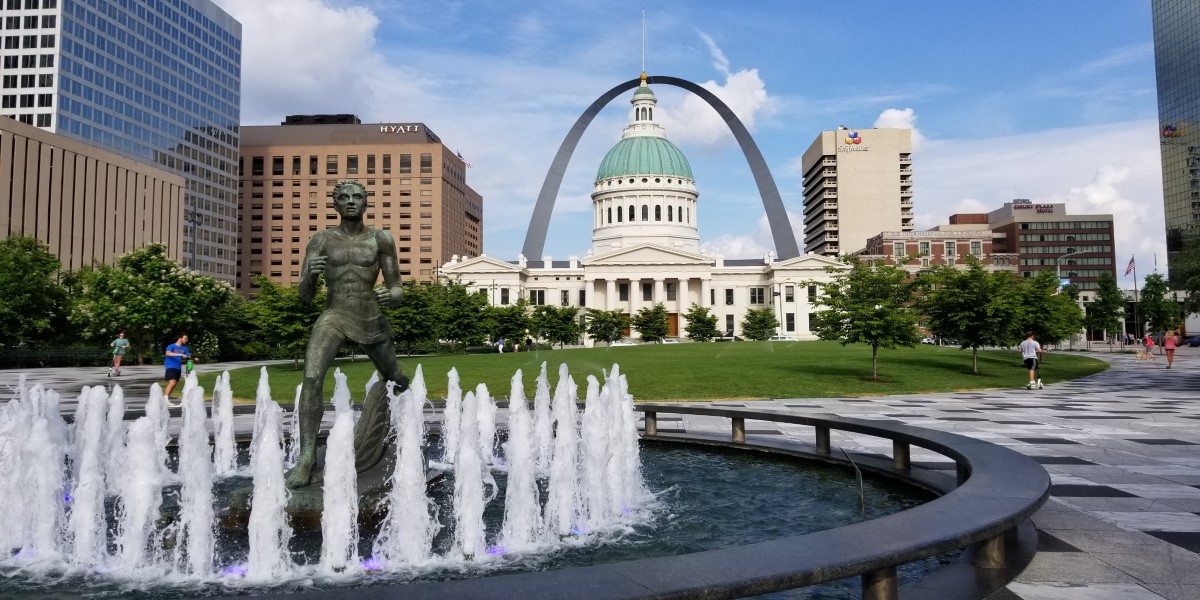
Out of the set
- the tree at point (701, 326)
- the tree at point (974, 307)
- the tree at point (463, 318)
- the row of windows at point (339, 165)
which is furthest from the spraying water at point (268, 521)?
the row of windows at point (339, 165)

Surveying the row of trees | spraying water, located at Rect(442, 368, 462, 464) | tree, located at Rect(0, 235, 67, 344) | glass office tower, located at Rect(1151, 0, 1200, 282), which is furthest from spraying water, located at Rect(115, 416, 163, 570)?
glass office tower, located at Rect(1151, 0, 1200, 282)


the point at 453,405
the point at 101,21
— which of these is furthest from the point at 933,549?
the point at 101,21

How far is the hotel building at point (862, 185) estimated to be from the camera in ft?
475

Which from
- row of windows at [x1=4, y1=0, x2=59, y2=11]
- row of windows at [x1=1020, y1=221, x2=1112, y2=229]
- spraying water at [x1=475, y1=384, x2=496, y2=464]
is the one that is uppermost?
row of windows at [x1=4, y1=0, x2=59, y2=11]

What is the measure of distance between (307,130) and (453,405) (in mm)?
144023

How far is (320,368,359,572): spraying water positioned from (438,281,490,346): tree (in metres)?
46.0

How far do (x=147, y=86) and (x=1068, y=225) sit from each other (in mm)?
139199

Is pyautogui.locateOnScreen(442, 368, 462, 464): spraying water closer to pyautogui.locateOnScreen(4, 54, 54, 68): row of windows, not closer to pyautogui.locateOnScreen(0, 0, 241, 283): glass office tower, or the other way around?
pyautogui.locateOnScreen(0, 0, 241, 283): glass office tower

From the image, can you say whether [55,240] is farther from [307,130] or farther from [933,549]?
[933,549]

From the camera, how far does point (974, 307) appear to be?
1122 inches

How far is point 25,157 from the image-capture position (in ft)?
244

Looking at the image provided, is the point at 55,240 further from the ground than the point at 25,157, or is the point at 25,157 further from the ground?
the point at 25,157

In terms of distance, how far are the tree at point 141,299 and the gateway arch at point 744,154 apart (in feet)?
189

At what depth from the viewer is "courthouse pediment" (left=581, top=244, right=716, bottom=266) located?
334 ft
